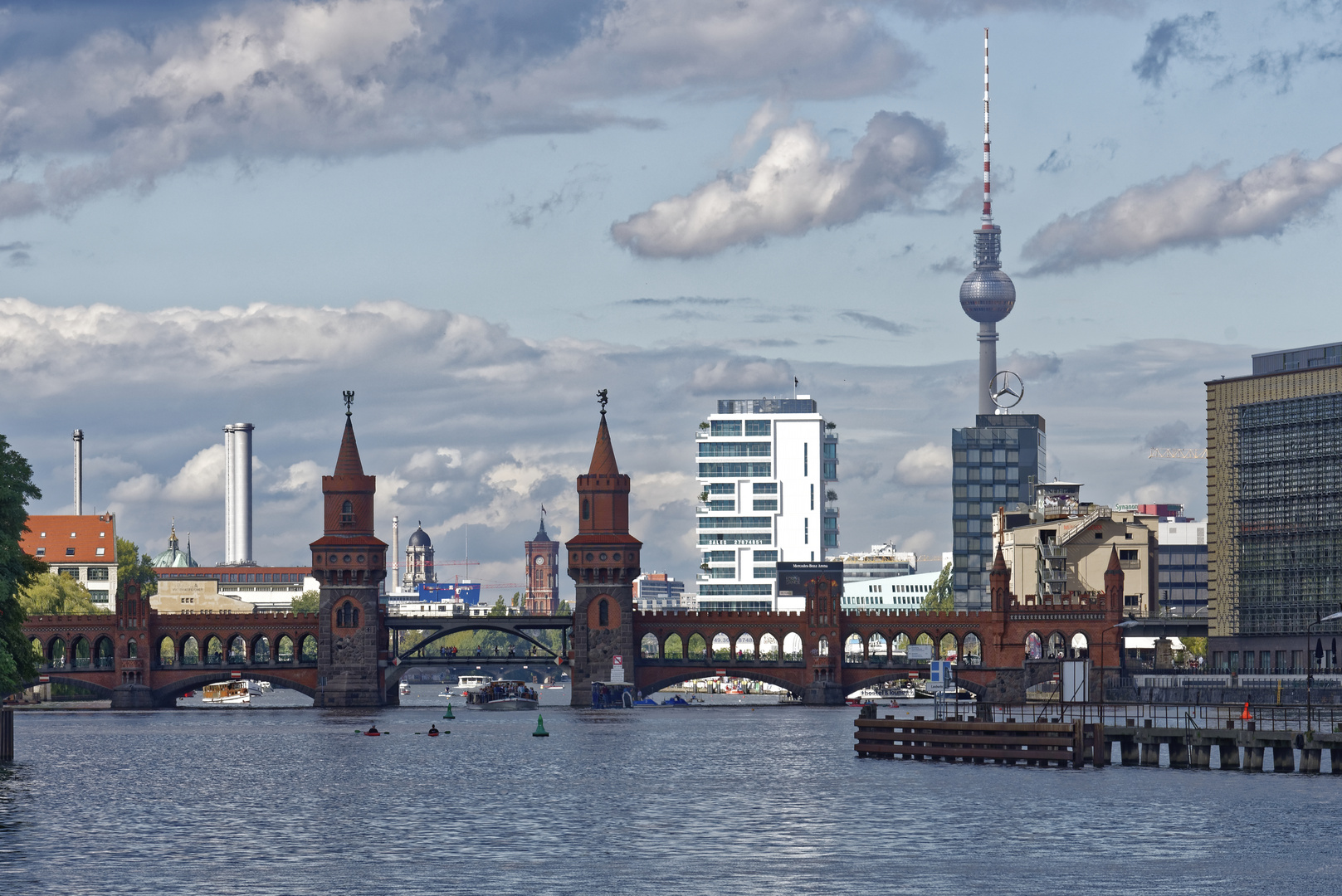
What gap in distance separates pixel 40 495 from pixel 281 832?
29.1 metres

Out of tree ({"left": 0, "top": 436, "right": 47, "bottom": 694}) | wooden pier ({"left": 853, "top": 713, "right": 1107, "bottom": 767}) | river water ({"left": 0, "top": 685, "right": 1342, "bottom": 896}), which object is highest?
tree ({"left": 0, "top": 436, "right": 47, "bottom": 694})

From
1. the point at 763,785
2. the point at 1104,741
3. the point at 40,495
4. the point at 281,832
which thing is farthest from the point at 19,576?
the point at 1104,741

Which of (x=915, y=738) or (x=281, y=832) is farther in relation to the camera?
(x=915, y=738)

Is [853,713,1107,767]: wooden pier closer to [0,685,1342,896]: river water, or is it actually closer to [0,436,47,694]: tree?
[0,685,1342,896]: river water

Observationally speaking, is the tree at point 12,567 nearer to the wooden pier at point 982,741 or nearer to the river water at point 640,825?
the river water at point 640,825

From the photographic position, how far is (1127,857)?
74.2 metres

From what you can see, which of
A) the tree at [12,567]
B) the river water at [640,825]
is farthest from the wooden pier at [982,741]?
the tree at [12,567]

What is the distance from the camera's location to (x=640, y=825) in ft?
285

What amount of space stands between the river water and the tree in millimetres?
5691

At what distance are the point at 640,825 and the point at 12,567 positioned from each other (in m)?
32.1

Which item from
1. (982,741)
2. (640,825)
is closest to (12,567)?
(640,825)

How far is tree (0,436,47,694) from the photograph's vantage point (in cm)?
9719

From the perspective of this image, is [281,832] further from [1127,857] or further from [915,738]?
[915,738]

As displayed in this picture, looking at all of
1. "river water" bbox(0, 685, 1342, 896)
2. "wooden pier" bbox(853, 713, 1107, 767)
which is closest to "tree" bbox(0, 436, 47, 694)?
"river water" bbox(0, 685, 1342, 896)
